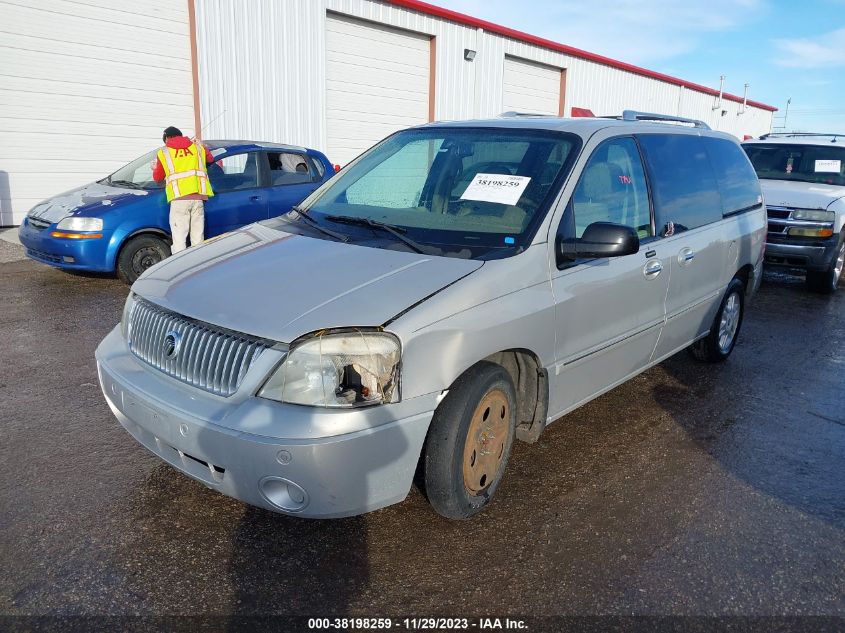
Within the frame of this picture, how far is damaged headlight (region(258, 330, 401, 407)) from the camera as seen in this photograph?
2479mm

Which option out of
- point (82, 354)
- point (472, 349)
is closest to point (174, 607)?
point (472, 349)

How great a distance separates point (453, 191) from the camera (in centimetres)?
368

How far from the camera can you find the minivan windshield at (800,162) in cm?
898

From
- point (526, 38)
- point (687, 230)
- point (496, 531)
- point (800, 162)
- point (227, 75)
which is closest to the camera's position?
point (496, 531)

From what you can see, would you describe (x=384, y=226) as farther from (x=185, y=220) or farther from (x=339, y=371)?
(x=185, y=220)

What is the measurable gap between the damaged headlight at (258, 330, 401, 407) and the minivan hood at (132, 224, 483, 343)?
6 cm

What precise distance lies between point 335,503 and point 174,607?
0.69 metres

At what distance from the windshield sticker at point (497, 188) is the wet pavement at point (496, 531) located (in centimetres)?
142

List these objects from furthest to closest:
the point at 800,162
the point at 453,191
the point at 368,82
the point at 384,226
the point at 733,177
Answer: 1. the point at 368,82
2. the point at 800,162
3. the point at 733,177
4. the point at 453,191
5. the point at 384,226

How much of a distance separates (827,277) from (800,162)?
1731 mm

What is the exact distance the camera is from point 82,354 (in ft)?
17.4

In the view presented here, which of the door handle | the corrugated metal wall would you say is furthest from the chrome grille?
the corrugated metal wall

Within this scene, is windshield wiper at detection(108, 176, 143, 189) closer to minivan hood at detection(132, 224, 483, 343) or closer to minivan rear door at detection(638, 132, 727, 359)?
minivan hood at detection(132, 224, 483, 343)

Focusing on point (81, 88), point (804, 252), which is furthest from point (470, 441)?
point (81, 88)
